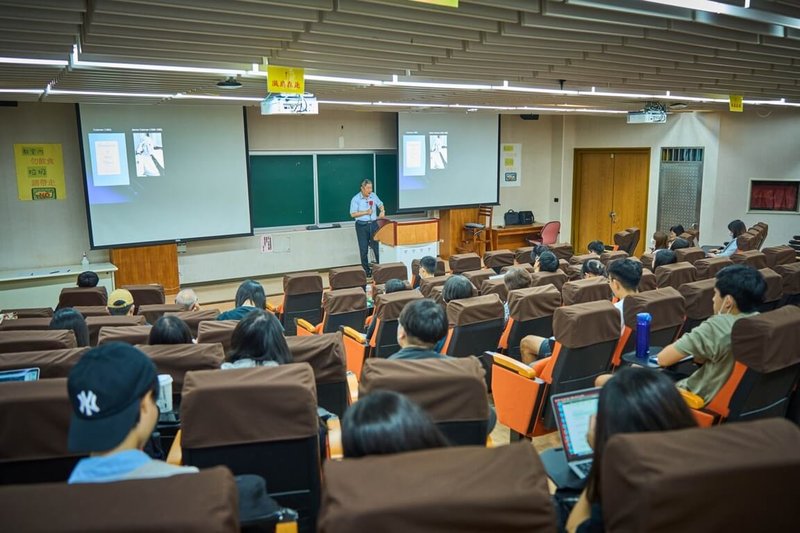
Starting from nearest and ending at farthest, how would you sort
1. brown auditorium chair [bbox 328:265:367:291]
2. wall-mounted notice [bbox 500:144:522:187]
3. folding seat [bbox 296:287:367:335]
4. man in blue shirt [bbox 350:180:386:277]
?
folding seat [bbox 296:287:367:335] → brown auditorium chair [bbox 328:265:367:291] → man in blue shirt [bbox 350:180:386:277] → wall-mounted notice [bbox 500:144:522:187]

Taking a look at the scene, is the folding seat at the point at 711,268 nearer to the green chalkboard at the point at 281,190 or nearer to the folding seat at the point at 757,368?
the folding seat at the point at 757,368

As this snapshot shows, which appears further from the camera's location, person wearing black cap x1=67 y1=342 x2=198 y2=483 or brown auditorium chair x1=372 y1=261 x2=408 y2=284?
brown auditorium chair x1=372 y1=261 x2=408 y2=284

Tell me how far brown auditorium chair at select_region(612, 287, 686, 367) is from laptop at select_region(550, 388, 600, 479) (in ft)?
5.78

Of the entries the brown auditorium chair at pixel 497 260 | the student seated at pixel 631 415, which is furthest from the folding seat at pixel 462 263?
the student seated at pixel 631 415

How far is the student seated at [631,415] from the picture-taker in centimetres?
171

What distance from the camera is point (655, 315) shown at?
13.3 feet

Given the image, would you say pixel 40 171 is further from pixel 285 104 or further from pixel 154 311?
pixel 285 104

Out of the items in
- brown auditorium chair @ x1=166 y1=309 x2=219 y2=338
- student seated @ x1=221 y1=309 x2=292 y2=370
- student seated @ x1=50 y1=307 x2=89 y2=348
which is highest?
student seated @ x1=221 y1=309 x2=292 y2=370

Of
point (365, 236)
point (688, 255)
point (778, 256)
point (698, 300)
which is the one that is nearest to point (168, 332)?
point (698, 300)

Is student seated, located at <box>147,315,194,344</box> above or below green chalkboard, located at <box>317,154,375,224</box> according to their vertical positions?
below

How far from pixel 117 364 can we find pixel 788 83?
26.9 ft

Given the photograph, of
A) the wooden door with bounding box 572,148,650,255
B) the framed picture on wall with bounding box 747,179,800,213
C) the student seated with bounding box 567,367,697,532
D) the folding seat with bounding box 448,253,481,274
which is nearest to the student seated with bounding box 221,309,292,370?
the student seated with bounding box 567,367,697,532

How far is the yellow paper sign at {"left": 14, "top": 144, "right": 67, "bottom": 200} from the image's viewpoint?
8.53 meters

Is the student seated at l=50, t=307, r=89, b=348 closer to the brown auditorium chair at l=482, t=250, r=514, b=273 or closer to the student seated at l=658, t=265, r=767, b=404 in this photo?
the student seated at l=658, t=265, r=767, b=404
